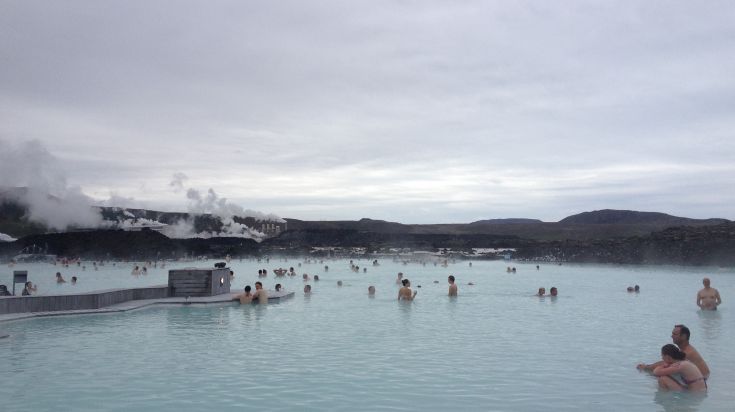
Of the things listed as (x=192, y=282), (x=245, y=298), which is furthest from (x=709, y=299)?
(x=192, y=282)

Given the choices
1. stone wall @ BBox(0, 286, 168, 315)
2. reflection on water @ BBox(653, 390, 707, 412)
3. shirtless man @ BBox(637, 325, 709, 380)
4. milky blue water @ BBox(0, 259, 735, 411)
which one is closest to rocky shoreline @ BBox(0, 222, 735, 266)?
milky blue water @ BBox(0, 259, 735, 411)

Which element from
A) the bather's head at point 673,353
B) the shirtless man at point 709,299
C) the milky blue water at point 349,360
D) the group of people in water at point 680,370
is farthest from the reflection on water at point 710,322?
the bather's head at point 673,353

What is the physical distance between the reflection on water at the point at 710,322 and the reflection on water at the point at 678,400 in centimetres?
746

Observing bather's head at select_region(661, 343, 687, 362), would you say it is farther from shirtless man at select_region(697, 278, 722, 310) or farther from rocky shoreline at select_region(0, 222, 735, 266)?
rocky shoreline at select_region(0, 222, 735, 266)

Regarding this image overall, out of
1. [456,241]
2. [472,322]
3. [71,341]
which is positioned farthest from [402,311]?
[456,241]

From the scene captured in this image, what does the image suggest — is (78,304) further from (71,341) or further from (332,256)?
(332,256)

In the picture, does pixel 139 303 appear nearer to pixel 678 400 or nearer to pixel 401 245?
pixel 678 400

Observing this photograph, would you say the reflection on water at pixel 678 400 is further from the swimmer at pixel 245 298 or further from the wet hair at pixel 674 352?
the swimmer at pixel 245 298

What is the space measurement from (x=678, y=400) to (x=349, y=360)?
5706 mm

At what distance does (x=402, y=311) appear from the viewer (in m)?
20.8

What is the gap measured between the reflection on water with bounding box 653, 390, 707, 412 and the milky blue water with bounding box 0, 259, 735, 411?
1.2 inches

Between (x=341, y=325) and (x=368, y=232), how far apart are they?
117m

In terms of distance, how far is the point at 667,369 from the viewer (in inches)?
359

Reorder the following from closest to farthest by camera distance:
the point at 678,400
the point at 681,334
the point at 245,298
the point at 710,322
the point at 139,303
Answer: the point at 678,400 → the point at 681,334 → the point at 710,322 → the point at 139,303 → the point at 245,298
